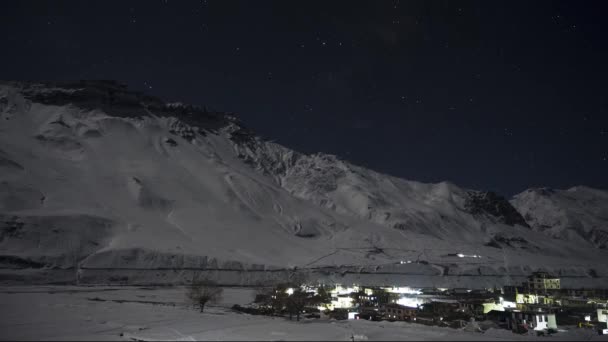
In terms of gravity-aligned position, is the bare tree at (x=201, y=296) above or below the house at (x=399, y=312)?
above

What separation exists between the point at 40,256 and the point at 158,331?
80822 mm

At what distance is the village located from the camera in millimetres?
52250

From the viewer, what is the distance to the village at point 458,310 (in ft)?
171

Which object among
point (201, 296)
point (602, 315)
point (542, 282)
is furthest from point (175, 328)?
point (542, 282)

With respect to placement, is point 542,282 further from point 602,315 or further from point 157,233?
point 157,233

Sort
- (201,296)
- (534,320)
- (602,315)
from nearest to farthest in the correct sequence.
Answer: (534,320) < (201,296) < (602,315)

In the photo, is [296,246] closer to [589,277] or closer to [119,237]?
[119,237]

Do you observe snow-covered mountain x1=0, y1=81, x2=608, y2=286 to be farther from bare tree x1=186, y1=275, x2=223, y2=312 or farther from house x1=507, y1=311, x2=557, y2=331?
house x1=507, y1=311, x2=557, y2=331

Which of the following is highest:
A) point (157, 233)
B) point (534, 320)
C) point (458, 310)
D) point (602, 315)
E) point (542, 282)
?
point (157, 233)

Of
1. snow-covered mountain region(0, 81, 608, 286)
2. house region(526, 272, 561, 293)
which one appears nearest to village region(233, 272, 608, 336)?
house region(526, 272, 561, 293)

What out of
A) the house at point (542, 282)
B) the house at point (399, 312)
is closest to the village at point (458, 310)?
the house at point (399, 312)

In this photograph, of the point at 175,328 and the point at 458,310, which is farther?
the point at 458,310

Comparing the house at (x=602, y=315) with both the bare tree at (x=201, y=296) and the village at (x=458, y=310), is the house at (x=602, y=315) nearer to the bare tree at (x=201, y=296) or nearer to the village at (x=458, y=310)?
the village at (x=458, y=310)

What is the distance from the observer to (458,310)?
70.6 metres
